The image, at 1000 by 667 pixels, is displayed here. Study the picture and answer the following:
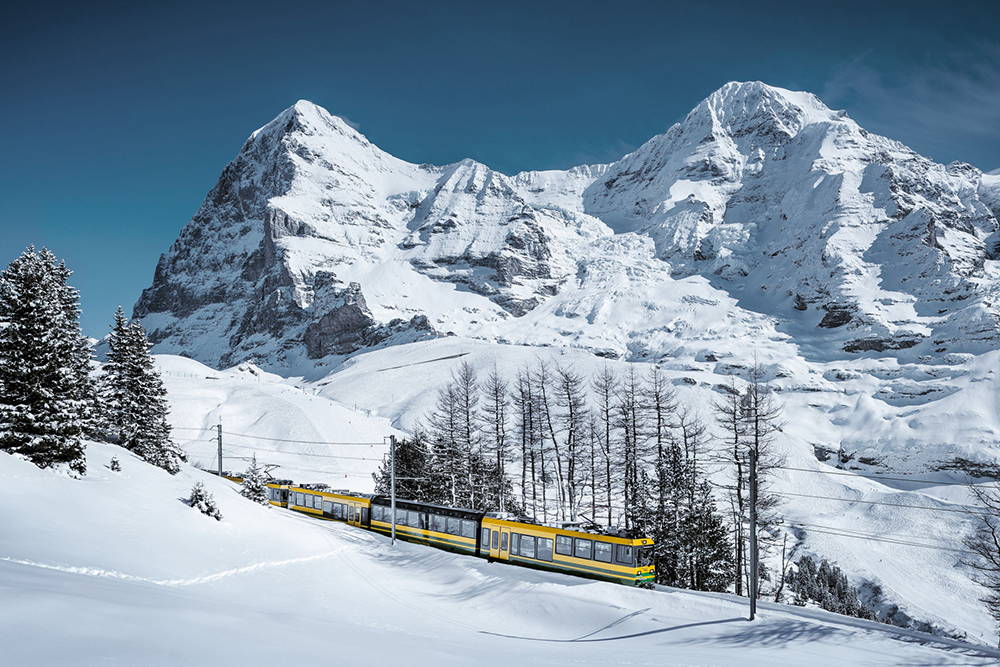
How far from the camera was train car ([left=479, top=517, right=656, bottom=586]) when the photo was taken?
25.9m

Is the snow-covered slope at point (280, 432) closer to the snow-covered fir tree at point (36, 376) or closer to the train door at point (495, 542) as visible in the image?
the train door at point (495, 542)

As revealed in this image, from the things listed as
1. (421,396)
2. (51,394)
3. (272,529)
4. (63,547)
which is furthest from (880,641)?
(421,396)

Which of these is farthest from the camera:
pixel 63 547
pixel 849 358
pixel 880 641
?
pixel 849 358

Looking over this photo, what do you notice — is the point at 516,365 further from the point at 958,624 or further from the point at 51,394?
the point at 51,394

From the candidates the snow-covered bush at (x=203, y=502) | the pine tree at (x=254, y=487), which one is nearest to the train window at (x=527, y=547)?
the snow-covered bush at (x=203, y=502)

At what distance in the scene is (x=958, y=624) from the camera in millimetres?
41219

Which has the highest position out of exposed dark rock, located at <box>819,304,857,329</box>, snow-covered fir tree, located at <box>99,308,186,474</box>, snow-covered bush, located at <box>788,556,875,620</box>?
exposed dark rock, located at <box>819,304,857,329</box>

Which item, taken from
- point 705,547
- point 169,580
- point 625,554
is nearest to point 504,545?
point 625,554

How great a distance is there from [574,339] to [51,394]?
17599cm

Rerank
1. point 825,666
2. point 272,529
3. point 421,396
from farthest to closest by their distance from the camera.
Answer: point 421,396 → point 272,529 → point 825,666

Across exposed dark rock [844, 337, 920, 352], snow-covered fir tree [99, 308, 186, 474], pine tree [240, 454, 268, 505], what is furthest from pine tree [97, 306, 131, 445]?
exposed dark rock [844, 337, 920, 352]

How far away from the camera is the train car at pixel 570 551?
84.8 feet

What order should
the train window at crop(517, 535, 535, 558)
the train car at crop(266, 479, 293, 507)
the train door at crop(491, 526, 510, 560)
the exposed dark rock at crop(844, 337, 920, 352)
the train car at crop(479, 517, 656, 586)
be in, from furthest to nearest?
1. the exposed dark rock at crop(844, 337, 920, 352)
2. the train car at crop(266, 479, 293, 507)
3. the train door at crop(491, 526, 510, 560)
4. the train window at crop(517, 535, 535, 558)
5. the train car at crop(479, 517, 656, 586)

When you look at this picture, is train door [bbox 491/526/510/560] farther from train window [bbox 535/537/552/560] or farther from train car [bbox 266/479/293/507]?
train car [bbox 266/479/293/507]
